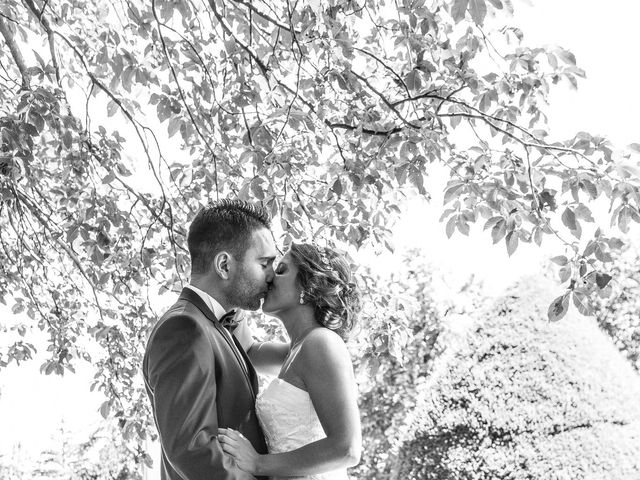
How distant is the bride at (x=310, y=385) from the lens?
114 inches

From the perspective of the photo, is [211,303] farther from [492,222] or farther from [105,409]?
[105,409]

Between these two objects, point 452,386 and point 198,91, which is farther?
point 452,386

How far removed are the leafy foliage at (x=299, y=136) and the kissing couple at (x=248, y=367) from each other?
1.06m

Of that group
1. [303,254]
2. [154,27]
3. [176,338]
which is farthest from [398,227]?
[176,338]

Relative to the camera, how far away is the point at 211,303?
2965mm

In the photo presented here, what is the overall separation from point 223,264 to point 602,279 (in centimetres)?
170

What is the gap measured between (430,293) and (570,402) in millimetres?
11422

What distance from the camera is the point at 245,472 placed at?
2.73m

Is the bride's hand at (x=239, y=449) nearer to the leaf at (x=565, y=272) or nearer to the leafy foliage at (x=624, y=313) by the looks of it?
the leaf at (x=565, y=272)

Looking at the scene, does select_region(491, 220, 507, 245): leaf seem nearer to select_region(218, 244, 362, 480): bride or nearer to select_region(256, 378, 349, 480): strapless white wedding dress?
select_region(218, 244, 362, 480): bride

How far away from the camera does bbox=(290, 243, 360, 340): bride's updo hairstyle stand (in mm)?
3373

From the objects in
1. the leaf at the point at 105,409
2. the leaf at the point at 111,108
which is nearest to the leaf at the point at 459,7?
the leaf at the point at 111,108

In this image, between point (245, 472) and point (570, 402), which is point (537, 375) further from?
point (245, 472)

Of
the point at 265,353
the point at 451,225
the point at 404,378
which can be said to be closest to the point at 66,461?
the point at 404,378
